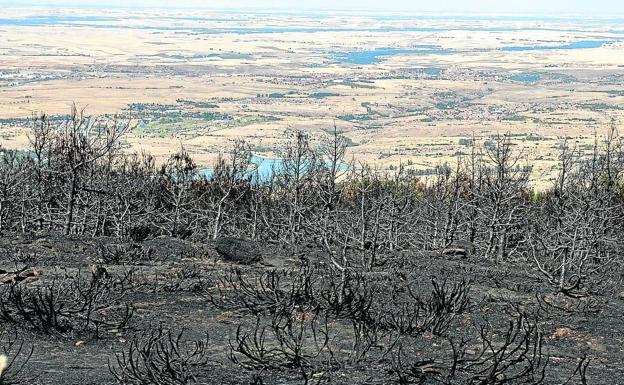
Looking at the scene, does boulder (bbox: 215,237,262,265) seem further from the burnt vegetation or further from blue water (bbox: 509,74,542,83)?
blue water (bbox: 509,74,542,83)

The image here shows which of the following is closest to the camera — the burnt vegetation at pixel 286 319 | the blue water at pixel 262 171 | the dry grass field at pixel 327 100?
the burnt vegetation at pixel 286 319

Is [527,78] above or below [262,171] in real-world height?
below

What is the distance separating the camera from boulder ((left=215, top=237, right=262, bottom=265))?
15.6 metres

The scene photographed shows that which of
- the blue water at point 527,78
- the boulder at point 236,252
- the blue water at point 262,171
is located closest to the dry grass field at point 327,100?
the blue water at point 527,78

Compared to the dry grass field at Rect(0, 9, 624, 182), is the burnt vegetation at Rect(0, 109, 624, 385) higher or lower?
higher

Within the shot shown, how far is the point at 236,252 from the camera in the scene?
15.8 m

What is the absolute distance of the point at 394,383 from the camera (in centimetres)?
728

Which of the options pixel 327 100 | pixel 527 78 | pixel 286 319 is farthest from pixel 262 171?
pixel 527 78

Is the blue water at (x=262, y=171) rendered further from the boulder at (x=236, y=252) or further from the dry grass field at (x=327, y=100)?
the dry grass field at (x=327, y=100)

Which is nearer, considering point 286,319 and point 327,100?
point 286,319

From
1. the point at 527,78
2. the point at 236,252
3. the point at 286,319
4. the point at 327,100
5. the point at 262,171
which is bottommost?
the point at 327,100

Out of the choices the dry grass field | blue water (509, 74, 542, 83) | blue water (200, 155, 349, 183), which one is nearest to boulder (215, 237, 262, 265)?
blue water (200, 155, 349, 183)

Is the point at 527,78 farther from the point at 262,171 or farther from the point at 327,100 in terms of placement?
the point at 262,171

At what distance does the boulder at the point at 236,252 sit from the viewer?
15.6m
